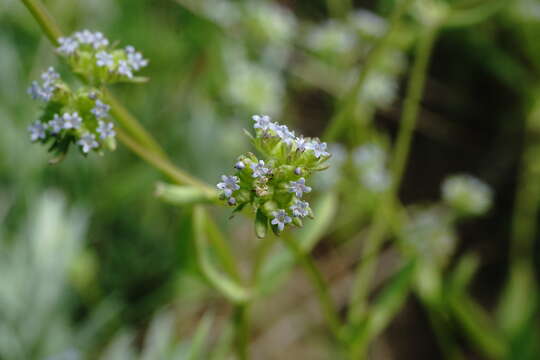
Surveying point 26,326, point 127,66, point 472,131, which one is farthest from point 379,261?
point 127,66

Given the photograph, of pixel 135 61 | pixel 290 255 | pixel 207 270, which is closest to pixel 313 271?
pixel 290 255

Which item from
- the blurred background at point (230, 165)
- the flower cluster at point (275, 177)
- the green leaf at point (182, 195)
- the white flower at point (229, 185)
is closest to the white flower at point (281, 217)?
the flower cluster at point (275, 177)

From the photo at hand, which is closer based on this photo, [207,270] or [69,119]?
[69,119]

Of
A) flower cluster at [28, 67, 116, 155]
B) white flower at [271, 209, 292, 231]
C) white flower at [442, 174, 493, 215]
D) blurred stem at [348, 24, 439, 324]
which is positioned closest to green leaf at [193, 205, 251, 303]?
flower cluster at [28, 67, 116, 155]

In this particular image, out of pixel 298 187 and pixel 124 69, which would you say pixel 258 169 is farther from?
pixel 124 69

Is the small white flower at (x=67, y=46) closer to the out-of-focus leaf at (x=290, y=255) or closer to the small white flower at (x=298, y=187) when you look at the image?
the small white flower at (x=298, y=187)

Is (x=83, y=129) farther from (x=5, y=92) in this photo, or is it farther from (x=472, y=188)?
(x=472, y=188)

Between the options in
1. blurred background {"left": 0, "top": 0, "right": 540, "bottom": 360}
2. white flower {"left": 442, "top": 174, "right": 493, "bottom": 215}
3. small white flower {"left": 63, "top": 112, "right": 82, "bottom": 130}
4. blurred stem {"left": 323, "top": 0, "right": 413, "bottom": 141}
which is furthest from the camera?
white flower {"left": 442, "top": 174, "right": 493, "bottom": 215}

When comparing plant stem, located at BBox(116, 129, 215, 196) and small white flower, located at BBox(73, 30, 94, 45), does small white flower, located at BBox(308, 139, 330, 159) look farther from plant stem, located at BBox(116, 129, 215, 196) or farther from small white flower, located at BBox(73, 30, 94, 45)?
small white flower, located at BBox(73, 30, 94, 45)
